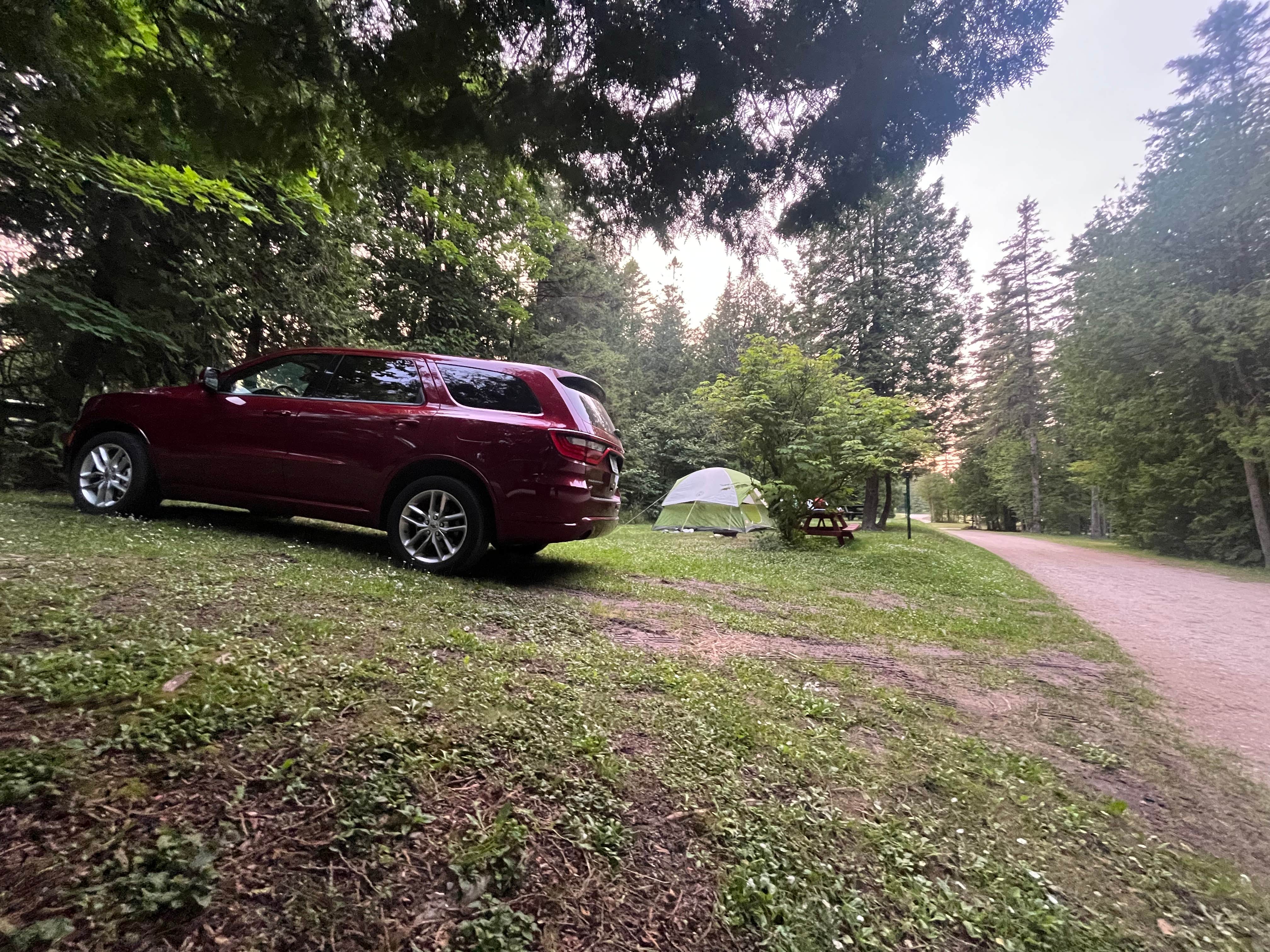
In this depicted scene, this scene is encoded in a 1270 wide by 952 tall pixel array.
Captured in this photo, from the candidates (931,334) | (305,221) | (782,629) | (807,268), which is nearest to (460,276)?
(305,221)

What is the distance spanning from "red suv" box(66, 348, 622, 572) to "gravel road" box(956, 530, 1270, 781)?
3.89m

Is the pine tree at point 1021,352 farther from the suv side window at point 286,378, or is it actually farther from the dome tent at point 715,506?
the suv side window at point 286,378

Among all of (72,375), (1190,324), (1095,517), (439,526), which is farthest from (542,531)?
(1095,517)

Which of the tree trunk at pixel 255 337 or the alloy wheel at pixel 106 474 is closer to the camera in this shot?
the alloy wheel at pixel 106 474

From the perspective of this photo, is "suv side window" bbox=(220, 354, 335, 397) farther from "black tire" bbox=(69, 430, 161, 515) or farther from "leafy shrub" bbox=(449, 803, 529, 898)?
"leafy shrub" bbox=(449, 803, 529, 898)

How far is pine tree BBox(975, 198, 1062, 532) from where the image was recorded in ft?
85.7

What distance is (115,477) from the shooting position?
179 inches

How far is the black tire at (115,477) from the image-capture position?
449cm

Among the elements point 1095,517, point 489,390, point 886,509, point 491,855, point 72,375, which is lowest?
point 491,855

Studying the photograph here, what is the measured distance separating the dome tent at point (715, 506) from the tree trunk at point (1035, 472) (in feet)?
63.1

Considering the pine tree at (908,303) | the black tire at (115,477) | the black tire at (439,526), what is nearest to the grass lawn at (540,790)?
the black tire at (439,526)

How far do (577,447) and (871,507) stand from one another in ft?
60.5

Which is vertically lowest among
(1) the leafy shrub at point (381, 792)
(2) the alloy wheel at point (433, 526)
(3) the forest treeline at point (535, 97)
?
(1) the leafy shrub at point (381, 792)

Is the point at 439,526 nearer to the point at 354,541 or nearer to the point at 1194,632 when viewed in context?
the point at 354,541
